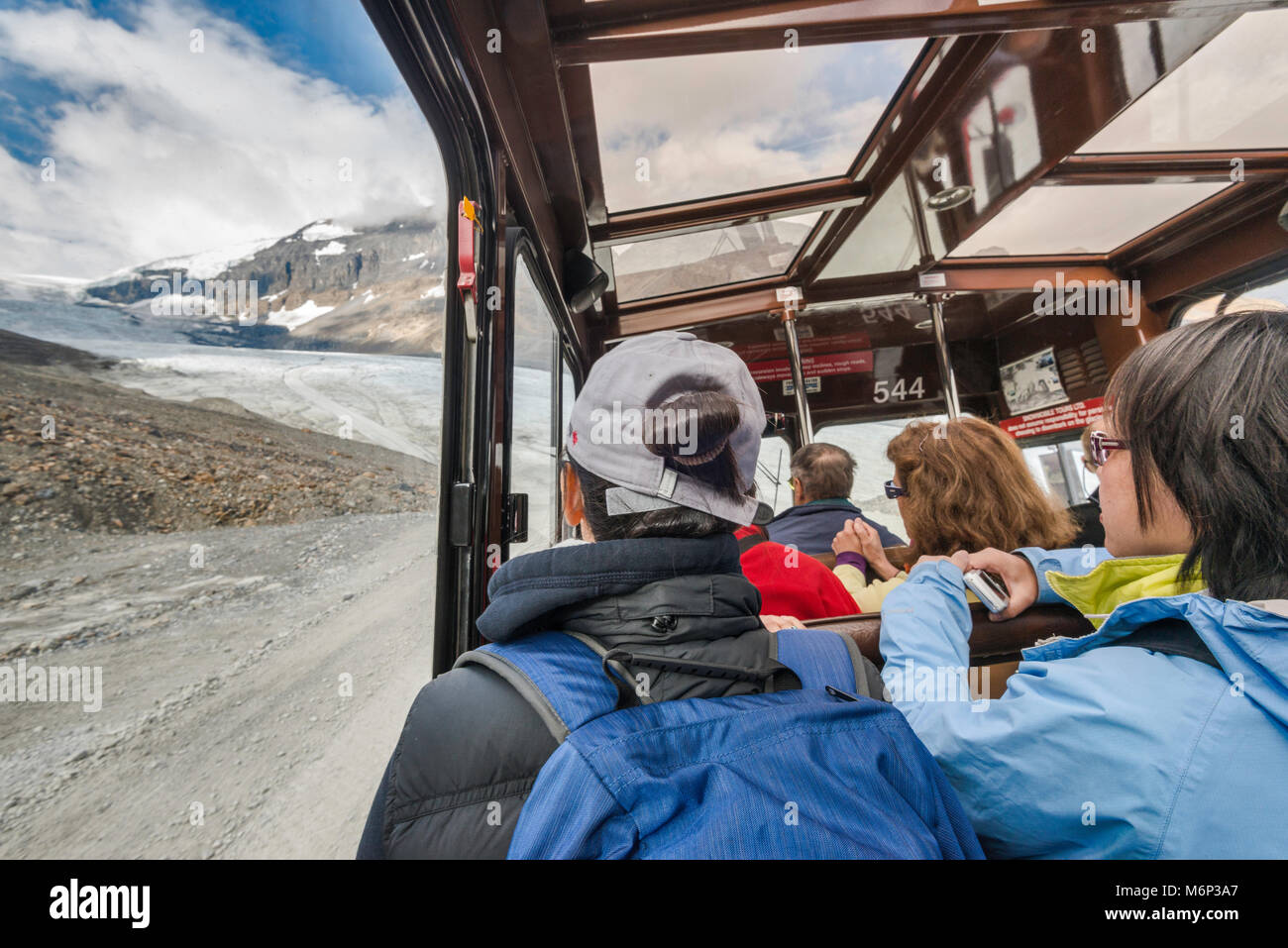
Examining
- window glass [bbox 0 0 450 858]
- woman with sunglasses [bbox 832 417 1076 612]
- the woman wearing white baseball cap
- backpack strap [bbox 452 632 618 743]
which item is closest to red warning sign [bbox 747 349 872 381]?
woman with sunglasses [bbox 832 417 1076 612]

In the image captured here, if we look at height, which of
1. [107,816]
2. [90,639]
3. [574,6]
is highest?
[574,6]

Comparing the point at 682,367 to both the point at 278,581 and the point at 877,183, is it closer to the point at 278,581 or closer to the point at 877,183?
the point at 278,581

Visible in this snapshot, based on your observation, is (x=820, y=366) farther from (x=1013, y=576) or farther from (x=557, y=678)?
(x=557, y=678)

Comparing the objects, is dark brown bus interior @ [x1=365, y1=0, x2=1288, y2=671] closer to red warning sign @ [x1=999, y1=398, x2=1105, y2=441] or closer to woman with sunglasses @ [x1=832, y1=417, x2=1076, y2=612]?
red warning sign @ [x1=999, y1=398, x2=1105, y2=441]

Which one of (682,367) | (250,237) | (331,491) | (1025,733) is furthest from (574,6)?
(1025,733)

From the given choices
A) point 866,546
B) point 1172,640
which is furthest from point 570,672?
point 866,546

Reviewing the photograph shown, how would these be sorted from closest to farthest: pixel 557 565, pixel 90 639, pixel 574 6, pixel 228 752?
pixel 90 639 → pixel 557 565 → pixel 228 752 → pixel 574 6

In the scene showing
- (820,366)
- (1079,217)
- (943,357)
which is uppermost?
(1079,217)
